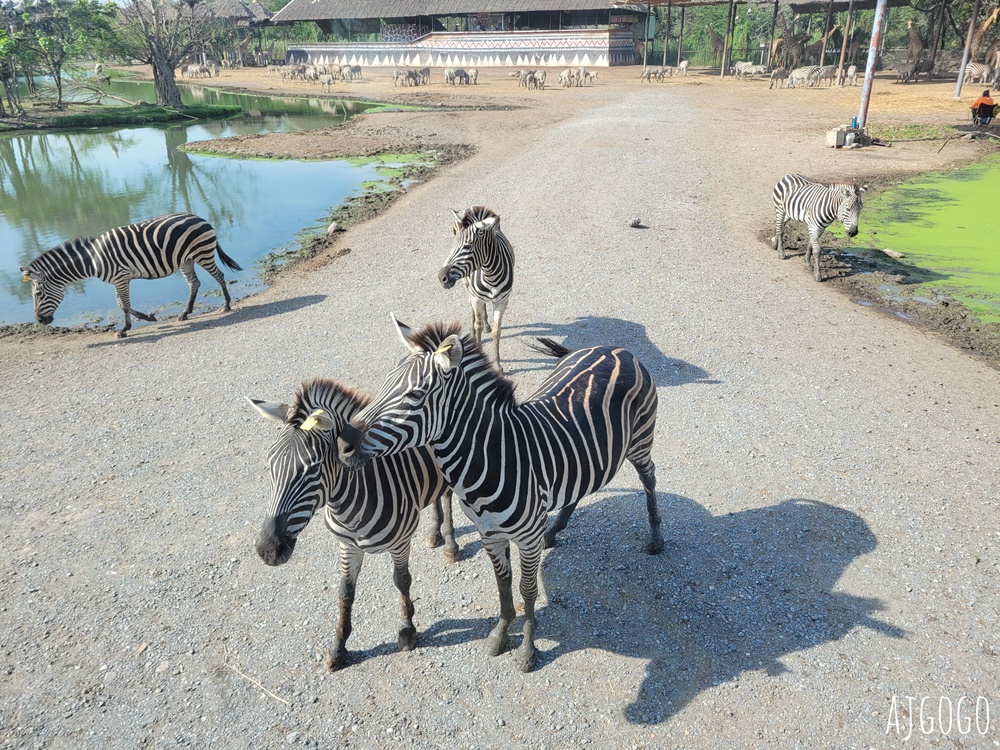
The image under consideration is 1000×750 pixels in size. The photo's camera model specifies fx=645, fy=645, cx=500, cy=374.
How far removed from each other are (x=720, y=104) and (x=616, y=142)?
10511 millimetres

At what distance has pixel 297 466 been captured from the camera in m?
3.18

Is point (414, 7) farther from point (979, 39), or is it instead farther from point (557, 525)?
point (557, 525)

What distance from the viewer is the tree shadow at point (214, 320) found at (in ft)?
31.2

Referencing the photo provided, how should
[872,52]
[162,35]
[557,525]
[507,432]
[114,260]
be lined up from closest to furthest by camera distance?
[507,432], [557,525], [114,260], [872,52], [162,35]

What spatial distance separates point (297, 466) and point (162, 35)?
39179 millimetres

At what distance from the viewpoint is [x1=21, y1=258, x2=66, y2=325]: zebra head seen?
951cm

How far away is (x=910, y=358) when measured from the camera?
8289 millimetres

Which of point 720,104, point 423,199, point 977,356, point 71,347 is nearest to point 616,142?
point 423,199

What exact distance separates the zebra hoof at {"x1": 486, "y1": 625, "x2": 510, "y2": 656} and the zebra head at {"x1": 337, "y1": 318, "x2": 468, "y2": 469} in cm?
171

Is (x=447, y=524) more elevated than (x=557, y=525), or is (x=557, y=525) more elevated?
(x=447, y=524)

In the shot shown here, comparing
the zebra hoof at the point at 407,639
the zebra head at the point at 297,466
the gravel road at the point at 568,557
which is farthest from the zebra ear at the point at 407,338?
the gravel road at the point at 568,557

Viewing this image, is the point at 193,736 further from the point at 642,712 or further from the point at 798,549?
the point at 798,549

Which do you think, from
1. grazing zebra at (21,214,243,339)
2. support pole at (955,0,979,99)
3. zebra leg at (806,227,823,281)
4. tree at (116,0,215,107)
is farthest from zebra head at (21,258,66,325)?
support pole at (955,0,979,99)

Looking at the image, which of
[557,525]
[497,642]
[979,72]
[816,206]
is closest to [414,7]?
[979,72]
